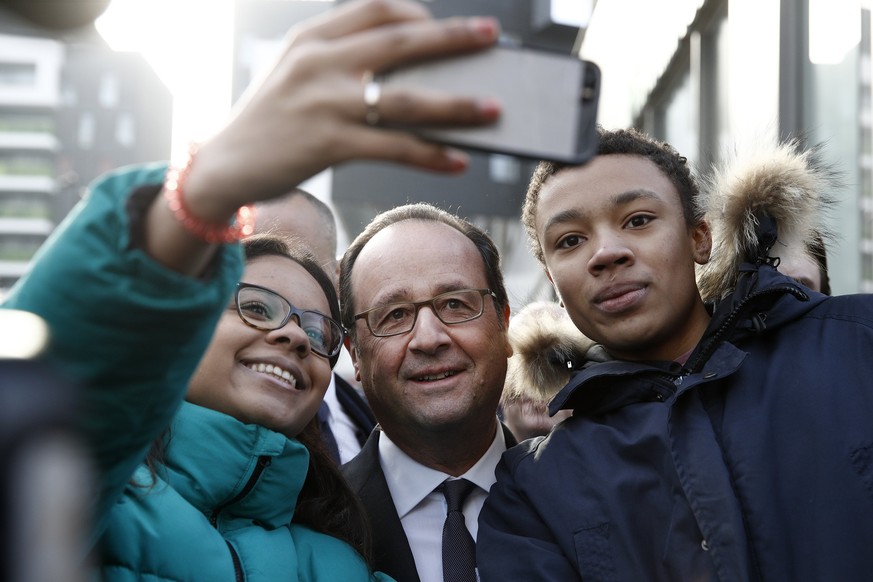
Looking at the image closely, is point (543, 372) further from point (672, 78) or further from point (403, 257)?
point (672, 78)

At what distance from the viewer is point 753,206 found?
2.48 metres

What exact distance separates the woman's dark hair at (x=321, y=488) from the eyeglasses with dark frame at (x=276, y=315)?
0.13 metres

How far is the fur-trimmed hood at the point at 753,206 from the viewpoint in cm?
248

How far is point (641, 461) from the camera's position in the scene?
2.27 metres

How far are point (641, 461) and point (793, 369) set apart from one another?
0.41 metres

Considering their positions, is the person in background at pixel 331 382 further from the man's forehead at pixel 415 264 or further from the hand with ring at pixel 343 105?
the hand with ring at pixel 343 105

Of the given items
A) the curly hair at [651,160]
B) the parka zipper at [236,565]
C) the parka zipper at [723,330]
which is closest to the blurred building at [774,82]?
the curly hair at [651,160]

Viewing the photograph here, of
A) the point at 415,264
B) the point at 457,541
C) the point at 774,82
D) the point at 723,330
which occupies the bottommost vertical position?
the point at 457,541

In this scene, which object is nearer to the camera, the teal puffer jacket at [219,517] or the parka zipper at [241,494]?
the teal puffer jacket at [219,517]

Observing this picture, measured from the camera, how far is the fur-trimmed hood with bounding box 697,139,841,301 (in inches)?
97.8

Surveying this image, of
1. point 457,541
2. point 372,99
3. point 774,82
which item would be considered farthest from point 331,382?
point 774,82

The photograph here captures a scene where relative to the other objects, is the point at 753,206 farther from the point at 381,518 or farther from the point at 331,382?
the point at 331,382

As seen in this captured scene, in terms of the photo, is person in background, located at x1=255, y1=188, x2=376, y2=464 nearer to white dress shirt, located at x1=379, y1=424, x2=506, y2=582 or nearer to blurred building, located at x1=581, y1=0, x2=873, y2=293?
white dress shirt, located at x1=379, y1=424, x2=506, y2=582

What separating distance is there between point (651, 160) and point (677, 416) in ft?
2.63
